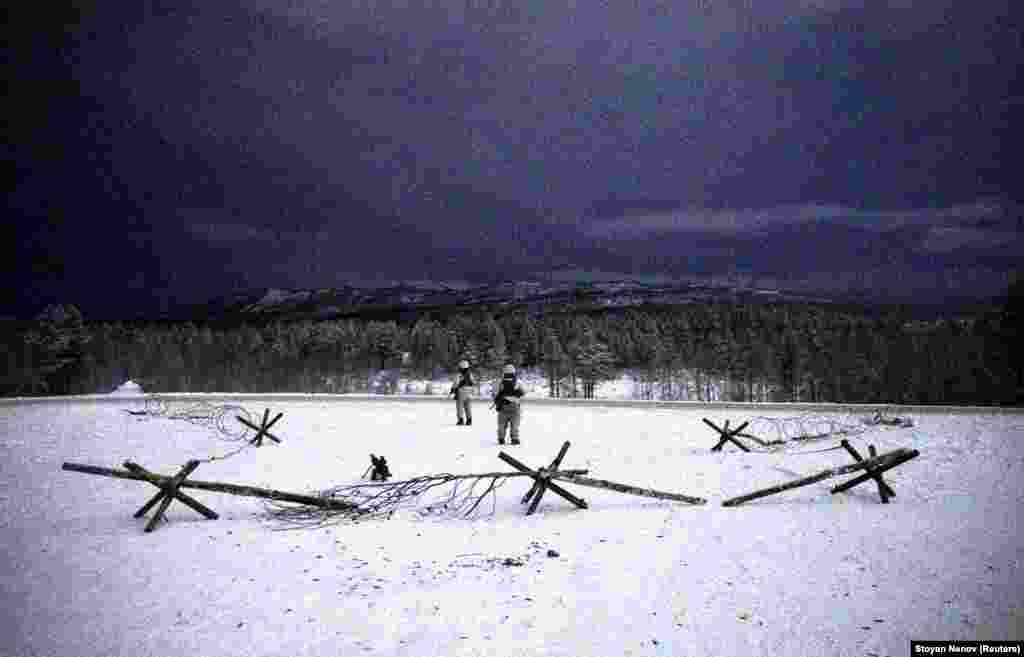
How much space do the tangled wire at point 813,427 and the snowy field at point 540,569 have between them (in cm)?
325

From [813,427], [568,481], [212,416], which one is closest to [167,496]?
[568,481]

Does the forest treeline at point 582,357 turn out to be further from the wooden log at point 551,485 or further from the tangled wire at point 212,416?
the wooden log at point 551,485

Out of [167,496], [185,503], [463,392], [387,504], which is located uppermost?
[463,392]

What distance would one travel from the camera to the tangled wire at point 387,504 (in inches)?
376

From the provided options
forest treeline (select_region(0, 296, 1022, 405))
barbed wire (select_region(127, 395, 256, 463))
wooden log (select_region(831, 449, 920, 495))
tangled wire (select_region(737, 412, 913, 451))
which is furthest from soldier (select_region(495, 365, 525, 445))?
forest treeline (select_region(0, 296, 1022, 405))

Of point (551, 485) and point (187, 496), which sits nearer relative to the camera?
point (187, 496)

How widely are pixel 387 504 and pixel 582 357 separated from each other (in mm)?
67198

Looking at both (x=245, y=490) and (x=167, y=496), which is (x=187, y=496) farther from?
(x=245, y=490)

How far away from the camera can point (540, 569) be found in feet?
24.0

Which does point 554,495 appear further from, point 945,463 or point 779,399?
point 779,399

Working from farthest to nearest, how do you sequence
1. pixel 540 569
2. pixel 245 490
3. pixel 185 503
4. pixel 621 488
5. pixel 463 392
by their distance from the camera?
pixel 463 392 < pixel 621 488 < pixel 245 490 < pixel 185 503 < pixel 540 569

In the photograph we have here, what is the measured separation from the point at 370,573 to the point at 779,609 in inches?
189

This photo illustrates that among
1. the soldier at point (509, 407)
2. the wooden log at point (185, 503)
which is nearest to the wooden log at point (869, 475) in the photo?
the soldier at point (509, 407)

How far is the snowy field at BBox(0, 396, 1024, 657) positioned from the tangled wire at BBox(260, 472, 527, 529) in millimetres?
312
